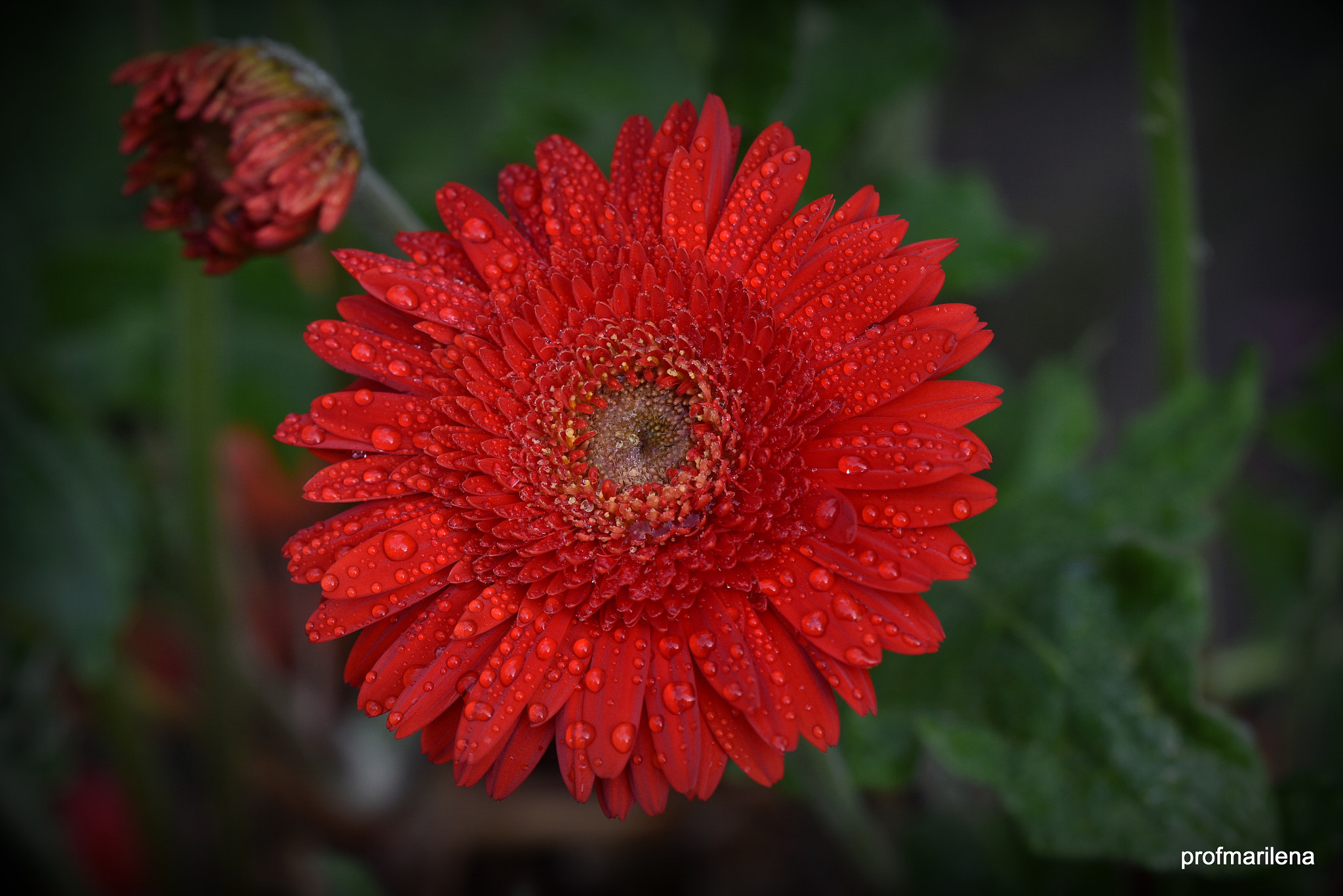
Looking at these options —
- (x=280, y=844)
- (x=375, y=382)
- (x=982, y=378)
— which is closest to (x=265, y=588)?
(x=280, y=844)

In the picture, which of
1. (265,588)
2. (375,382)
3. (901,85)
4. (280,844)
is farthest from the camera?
(265,588)

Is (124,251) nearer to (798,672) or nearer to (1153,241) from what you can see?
(798,672)

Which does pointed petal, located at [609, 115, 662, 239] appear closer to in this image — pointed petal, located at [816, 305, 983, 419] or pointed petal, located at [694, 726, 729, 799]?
pointed petal, located at [816, 305, 983, 419]

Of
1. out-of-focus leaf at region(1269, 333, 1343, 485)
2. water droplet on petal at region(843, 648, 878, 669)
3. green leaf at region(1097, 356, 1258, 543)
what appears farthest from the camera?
out-of-focus leaf at region(1269, 333, 1343, 485)

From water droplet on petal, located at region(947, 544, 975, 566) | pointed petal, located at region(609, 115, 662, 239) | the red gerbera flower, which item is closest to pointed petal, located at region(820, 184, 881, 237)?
the red gerbera flower

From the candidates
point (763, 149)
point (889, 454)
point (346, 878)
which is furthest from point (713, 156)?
point (346, 878)

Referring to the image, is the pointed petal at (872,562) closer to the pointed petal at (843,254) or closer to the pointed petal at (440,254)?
the pointed petal at (843,254)

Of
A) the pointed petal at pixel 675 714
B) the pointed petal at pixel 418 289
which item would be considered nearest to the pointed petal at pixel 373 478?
the pointed petal at pixel 418 289
